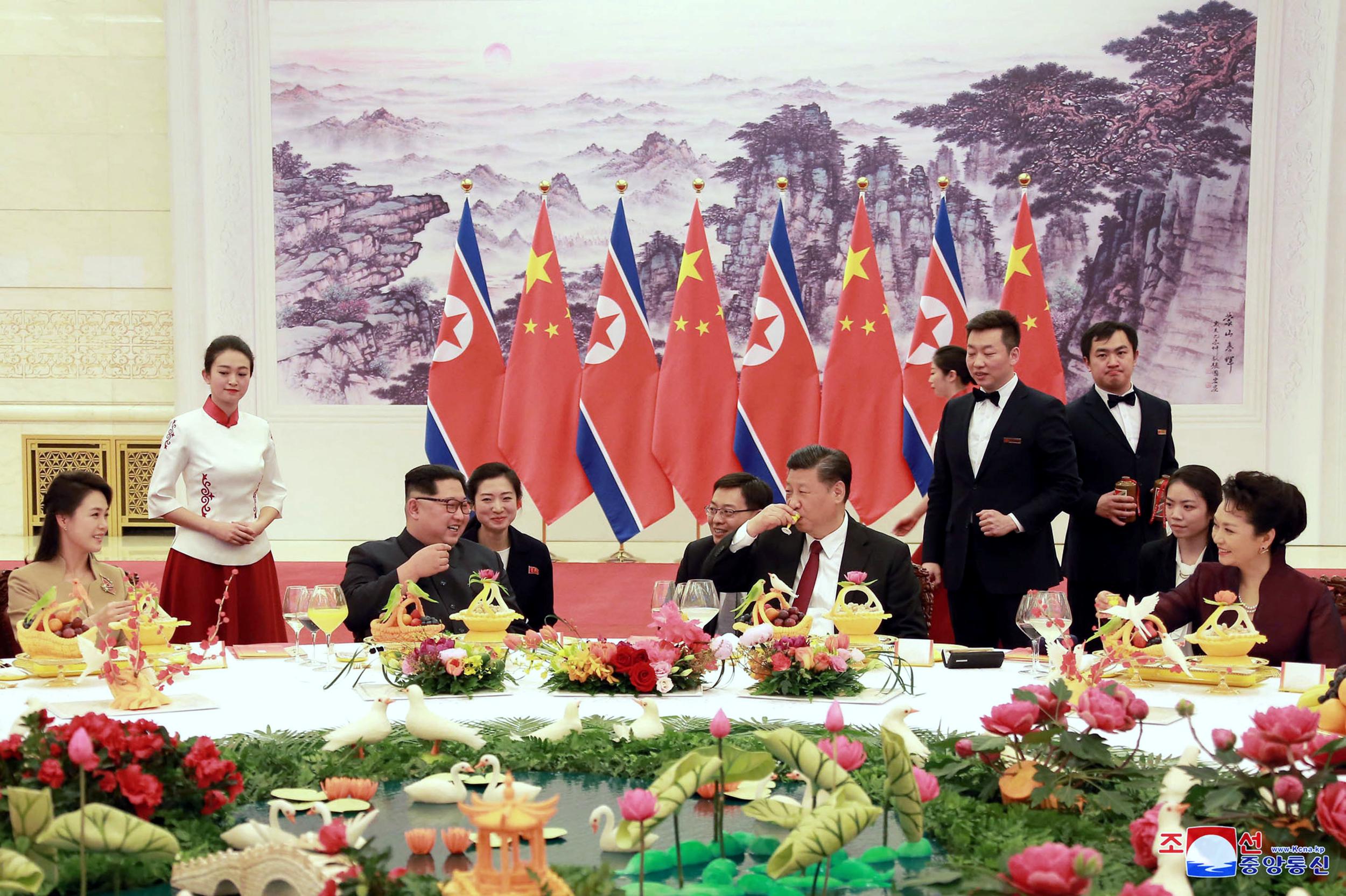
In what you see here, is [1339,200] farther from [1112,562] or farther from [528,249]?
[528,249]

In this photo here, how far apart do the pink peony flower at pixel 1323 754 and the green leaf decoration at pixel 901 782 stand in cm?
46

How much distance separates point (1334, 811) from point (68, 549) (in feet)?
10.4

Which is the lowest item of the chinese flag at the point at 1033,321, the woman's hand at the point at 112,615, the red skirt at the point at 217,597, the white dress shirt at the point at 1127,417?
the red skirt at the point at 217,597

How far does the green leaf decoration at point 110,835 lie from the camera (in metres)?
1.39

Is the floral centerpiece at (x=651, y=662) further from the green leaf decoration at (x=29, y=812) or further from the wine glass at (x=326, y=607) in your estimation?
the green leaf decoration at (x=29, y=812)

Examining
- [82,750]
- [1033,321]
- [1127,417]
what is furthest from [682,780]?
[1033,321]

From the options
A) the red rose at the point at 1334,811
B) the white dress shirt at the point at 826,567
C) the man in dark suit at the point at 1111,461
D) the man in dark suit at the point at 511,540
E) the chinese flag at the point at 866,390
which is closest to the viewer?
the red rose at the point at 1334,811

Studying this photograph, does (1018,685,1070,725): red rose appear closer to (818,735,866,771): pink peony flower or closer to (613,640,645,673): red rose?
(818,735,866,771): pink peony flower

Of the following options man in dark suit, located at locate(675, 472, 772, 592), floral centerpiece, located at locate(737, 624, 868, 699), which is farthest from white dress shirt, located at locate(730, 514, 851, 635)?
floral centerpiece, located at locate(737, 624, 868, 699)

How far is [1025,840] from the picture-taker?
1528 mm

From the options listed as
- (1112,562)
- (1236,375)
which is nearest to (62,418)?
(1112,562)

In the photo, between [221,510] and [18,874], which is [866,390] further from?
[18,874]

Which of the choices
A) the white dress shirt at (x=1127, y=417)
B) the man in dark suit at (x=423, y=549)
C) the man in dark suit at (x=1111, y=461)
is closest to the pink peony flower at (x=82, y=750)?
the man in dark suit at (x=423, y=549)

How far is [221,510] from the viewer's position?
4.41 m
